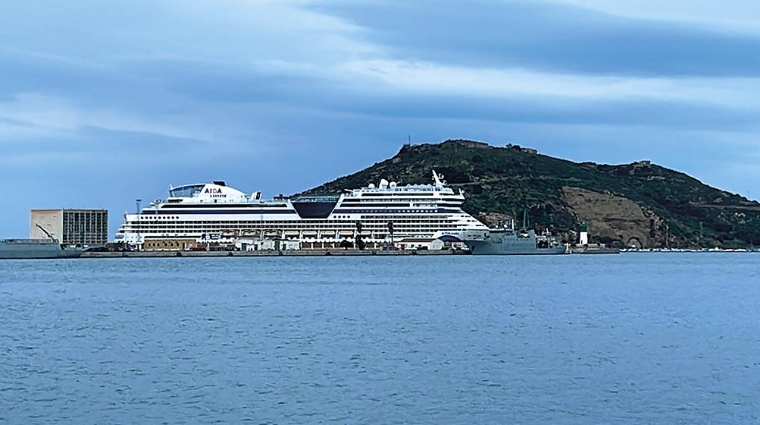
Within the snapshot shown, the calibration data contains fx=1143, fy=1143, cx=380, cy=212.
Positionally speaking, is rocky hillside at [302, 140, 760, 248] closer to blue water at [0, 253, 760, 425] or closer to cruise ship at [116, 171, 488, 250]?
cruise ship at [116, 171, 488, 250]

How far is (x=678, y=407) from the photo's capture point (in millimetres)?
19453

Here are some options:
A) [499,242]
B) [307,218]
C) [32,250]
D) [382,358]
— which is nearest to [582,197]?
[499,242]

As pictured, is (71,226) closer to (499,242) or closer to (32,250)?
(32,250)

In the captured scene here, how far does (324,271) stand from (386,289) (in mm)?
22995

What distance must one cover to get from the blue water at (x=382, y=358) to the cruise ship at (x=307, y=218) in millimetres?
66928

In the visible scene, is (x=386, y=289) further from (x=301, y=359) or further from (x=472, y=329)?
(x=301, y=359)

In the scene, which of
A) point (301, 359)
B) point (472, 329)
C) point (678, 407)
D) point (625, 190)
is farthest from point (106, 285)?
point (625, 190)

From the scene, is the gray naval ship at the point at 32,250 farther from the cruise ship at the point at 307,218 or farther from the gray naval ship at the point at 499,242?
the gray naval ship at the point at 499,242

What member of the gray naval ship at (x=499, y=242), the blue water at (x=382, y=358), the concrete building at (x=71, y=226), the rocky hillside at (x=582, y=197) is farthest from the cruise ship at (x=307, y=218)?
the blue water at (x=382, y=358)

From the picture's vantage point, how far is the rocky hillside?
15750 centimetres

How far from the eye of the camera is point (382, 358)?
25.6 m

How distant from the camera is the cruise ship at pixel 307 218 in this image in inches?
4550

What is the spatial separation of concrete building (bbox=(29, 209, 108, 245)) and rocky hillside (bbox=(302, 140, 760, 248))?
34473 millimetres

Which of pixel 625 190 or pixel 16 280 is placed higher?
pixel 625 190
